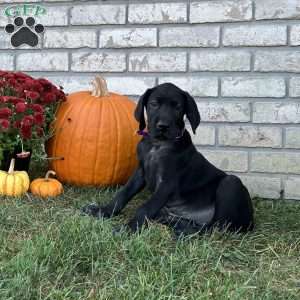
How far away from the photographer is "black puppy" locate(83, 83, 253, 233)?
11.5 feet

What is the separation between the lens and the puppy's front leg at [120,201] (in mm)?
3729

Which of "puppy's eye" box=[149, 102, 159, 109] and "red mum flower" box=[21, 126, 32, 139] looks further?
"red mum flower" box=[21, 126, 32, 139]

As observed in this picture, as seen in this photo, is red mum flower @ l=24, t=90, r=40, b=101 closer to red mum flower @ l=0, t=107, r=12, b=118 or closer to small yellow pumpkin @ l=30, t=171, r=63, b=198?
red mum flower @ l=0, t=107, r=12, b=118

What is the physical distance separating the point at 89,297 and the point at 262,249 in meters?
1.29

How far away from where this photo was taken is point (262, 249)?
3.23 metres

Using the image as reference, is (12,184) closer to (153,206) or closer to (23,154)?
(23,154)

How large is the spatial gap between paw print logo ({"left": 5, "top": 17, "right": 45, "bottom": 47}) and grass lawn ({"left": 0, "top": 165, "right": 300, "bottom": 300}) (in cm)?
245

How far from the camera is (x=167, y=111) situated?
3.55 m

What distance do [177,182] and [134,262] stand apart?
983 millimetres

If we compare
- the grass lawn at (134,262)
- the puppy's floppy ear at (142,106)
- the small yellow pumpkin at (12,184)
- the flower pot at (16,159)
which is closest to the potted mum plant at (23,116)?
the flower pot at (16,159)

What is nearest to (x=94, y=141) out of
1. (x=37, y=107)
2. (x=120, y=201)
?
(x=37, y=107)

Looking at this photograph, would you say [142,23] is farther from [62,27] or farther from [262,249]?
[262,249]

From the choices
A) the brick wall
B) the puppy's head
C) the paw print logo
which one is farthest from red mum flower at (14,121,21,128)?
the paw print logo

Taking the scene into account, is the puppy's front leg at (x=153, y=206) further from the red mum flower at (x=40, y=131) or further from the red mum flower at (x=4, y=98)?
the red mum flower at (x=4, y=98)
